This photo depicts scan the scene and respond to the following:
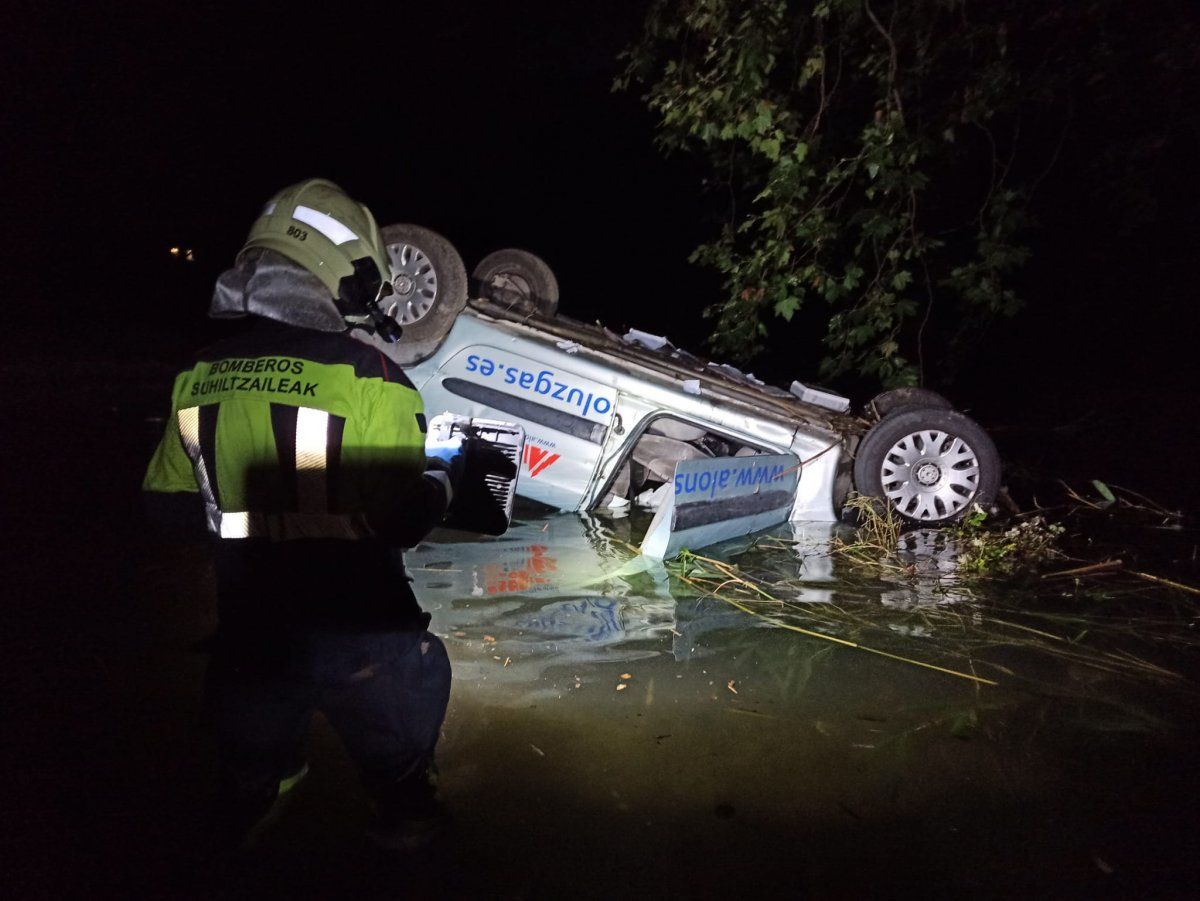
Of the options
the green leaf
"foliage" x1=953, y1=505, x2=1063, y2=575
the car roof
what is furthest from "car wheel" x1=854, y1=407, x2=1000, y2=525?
the green leaf

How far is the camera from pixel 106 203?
26.0m

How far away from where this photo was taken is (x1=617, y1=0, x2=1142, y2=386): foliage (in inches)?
246

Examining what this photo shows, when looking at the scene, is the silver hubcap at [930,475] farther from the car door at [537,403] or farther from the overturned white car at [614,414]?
the car door at [537,403]

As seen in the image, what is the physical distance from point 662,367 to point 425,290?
5.08 ft

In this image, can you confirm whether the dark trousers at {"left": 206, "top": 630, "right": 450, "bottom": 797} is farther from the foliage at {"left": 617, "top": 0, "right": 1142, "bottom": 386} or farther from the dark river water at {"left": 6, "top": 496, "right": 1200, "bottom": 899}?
the foliage at {"left": 617, "top": 0, "right": 1142, "bottom": 386}

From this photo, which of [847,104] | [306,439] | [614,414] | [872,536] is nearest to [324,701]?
[306,439]

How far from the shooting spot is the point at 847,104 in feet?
26.2

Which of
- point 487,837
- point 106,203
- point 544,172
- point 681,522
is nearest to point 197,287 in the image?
point 106,203

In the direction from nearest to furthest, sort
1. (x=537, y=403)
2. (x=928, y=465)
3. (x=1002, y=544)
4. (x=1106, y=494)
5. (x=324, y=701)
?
(x=324, y=701) → (x=1002, y=544) → (x=537, y=403) → (x=928, y=465) → (x=1106, y=494)

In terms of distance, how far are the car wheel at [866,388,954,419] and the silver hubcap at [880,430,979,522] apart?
0.40m

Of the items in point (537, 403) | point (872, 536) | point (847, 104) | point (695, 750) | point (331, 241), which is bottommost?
point (695, 750)

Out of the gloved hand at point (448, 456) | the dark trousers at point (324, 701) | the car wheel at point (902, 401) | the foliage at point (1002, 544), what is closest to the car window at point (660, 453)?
the car wheel at point (902, 401)

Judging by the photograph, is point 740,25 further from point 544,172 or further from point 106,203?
point 106,203

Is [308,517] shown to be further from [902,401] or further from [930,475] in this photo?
[902,401]
